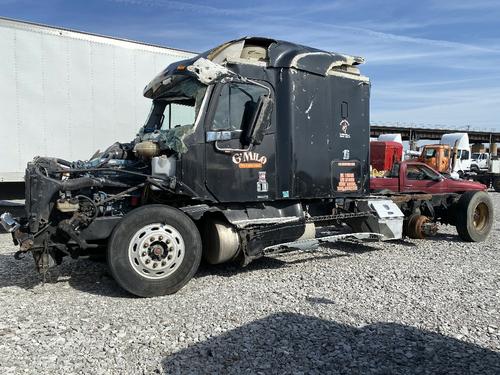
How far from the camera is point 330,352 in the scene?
3.97 m

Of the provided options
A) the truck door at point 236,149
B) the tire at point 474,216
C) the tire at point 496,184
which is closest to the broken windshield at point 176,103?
the truck door at point 236,149

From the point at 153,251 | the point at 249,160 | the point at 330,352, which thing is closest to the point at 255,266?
the point at 249,160

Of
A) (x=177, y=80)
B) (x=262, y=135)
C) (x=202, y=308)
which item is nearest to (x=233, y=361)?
(x=202, y=308)

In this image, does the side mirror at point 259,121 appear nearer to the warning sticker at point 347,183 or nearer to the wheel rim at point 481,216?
the warning sticker at point 347,183

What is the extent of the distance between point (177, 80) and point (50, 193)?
226cm

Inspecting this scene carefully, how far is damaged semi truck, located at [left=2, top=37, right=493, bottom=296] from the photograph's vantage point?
17.8 ft

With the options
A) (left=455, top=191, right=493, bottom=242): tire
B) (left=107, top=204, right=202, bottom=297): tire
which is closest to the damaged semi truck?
(left=107, top=204, right=202, bottom=297): tire

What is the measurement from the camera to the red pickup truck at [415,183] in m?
10.2

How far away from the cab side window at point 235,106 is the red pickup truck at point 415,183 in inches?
183

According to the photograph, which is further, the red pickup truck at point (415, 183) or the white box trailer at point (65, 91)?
the red pickup truck at point (415, 183)

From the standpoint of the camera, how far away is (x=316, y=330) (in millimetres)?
4461

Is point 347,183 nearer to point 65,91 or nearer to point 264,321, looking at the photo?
point 264,321

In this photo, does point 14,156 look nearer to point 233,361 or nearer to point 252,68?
point 252,68

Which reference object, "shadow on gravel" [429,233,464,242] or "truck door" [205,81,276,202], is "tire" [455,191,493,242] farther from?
"truck door" [205,81,276,202]
